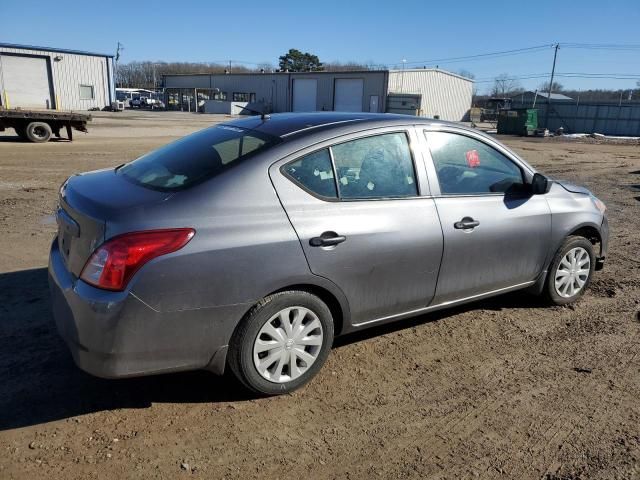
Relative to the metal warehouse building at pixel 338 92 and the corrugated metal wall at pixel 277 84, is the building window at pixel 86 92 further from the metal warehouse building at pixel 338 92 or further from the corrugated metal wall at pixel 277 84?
the corrugated metal wall at pixel 277 84

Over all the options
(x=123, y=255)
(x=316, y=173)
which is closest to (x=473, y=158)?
(x=316, y=173)

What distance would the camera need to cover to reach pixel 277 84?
64.9 metres

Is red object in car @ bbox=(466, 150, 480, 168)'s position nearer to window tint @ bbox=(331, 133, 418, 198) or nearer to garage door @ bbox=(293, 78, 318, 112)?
window tint @ bbox=(331, 133, 418, 198)

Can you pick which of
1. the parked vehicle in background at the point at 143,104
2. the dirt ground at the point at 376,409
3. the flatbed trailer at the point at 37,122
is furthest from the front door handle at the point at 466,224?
the parked vehicle in background at the point at 143,104

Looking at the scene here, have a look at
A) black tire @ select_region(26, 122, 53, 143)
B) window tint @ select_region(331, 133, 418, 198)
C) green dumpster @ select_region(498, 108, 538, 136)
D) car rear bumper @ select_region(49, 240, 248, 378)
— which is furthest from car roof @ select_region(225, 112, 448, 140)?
green dumpster @ select_region(498, 108, 538, 136)

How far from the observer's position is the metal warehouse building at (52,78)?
41.6m

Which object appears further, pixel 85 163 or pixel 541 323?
pixel 85 163

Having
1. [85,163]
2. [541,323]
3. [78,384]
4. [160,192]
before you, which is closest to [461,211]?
[541,323]

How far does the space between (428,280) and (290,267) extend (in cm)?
120

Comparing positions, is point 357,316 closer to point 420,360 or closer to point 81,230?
point 420,360

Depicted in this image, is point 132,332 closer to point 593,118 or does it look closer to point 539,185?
point 539,185

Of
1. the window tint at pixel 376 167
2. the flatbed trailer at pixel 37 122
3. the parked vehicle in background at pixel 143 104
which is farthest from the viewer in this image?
the parked vehicle in background at pixel 143 104

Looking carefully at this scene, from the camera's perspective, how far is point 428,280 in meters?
3.77

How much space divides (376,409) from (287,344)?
2.24 ft
